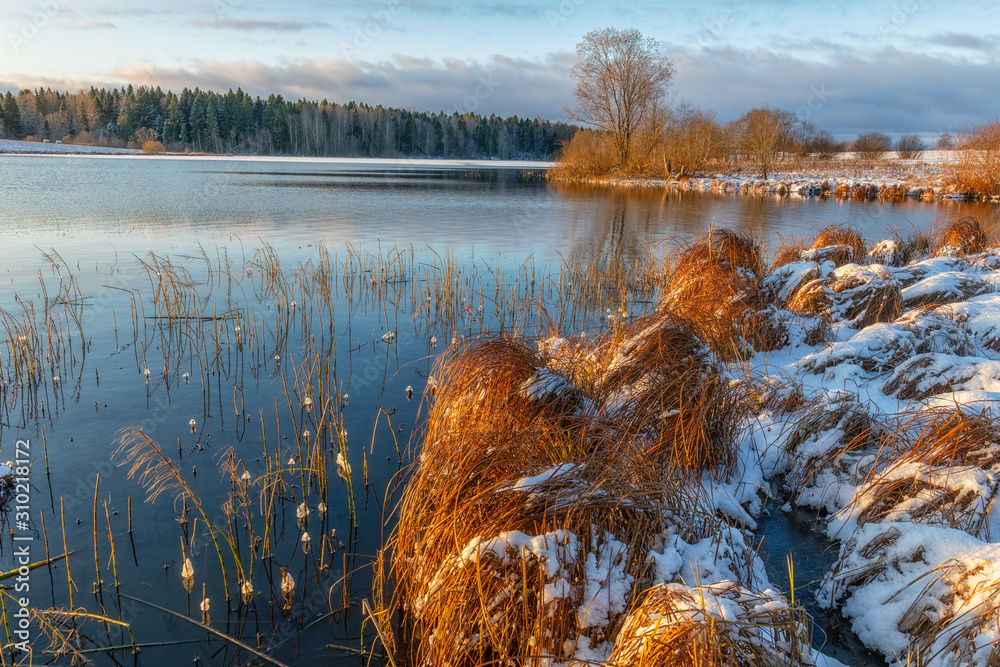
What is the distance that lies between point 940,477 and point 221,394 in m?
5.95

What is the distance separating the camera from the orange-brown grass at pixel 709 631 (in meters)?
1.87

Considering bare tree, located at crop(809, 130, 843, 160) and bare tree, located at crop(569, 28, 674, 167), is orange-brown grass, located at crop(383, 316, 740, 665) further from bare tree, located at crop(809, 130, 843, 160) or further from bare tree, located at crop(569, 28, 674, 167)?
bare tree, located at crop(809, 130, 843, 160)

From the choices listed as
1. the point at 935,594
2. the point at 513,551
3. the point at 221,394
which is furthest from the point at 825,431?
the point at 221,394

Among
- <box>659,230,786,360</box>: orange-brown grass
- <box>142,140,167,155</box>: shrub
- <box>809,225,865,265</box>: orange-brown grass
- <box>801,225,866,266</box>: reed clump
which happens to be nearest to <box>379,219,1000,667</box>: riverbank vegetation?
<box>659,230,786,360</box>: orange-brown grass

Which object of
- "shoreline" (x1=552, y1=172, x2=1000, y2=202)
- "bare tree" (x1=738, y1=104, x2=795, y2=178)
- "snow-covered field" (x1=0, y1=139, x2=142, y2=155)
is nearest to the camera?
"shoreline" (x1=552, y1=172, x2=1000, y2=202)

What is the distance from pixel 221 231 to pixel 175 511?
12.3m

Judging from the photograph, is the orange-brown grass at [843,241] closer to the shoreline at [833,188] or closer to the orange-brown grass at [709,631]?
the orange-brown grass at [709,631]

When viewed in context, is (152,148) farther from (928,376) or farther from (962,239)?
(928,376)

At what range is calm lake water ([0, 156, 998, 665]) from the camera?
3.28 metres

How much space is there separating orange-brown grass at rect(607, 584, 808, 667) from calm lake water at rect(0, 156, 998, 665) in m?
1.68

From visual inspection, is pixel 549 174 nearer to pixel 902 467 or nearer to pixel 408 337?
pixel 408 337

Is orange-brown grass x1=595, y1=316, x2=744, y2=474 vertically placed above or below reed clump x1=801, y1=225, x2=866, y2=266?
below

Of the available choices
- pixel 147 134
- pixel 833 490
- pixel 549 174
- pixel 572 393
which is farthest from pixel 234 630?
pixel 147 134

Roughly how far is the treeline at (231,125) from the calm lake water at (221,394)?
67559 millimetres
